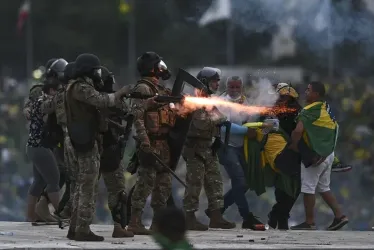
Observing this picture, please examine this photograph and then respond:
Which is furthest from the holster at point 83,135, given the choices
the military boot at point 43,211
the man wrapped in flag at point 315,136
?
the man wrapped in flag at point 315,136

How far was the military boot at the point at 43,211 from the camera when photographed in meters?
16.2

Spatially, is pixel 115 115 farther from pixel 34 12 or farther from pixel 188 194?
pixel 34 12

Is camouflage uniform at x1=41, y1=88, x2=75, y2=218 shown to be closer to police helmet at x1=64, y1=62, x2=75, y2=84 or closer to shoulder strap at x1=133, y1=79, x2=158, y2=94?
police helmet at x1=64, y1=62, x2=75, y2=84

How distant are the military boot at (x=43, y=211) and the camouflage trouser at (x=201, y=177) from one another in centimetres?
174

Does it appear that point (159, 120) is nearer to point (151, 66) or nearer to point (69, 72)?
point (151, 66)

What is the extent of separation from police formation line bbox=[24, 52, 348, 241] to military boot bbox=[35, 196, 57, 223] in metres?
0.01

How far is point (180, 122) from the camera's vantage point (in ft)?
48.5

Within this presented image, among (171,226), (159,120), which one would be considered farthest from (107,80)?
(171,226)

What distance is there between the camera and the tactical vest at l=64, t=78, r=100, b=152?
43.1 ft

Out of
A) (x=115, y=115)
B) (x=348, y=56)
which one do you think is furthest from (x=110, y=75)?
(x=348, y=56)

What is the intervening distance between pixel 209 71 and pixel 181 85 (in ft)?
2.83

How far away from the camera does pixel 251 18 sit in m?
24.7

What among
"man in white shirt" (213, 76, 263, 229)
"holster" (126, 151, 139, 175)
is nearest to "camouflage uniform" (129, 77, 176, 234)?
"holster" (126, 151, 139, 175)

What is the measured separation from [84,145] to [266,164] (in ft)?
11.8
